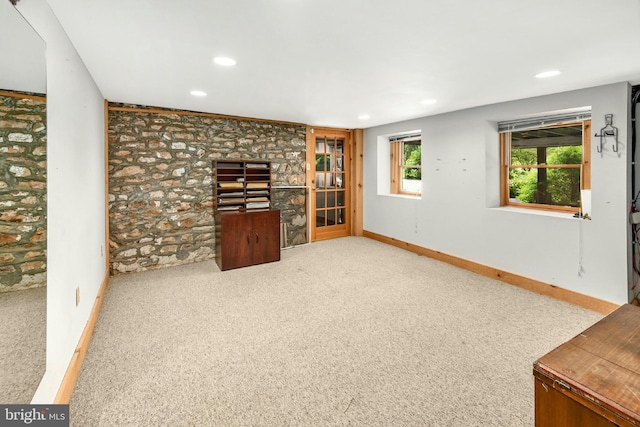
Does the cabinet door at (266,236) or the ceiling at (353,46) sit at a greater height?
the ceiling at (353,46)

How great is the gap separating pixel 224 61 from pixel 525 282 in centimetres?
377

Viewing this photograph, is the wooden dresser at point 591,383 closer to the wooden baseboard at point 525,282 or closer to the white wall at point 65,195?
the white wall at point 65,195

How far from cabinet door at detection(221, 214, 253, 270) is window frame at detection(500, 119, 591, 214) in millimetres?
3390

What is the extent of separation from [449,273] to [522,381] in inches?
83.3

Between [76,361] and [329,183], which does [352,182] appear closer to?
[329,183]

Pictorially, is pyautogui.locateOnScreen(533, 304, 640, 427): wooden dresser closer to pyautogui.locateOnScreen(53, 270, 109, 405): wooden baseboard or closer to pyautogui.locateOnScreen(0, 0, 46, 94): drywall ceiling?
pyautogui.locateOnScreen(0, 0, 46, 94): drywall ceiling

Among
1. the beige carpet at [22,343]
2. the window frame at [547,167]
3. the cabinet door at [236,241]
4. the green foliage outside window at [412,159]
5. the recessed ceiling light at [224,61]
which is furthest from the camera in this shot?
the green foliage outside window at [412,159]

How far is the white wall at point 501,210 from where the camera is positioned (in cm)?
282

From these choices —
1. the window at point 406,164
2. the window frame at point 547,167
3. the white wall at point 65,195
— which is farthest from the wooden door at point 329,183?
the white wall at point 65,195

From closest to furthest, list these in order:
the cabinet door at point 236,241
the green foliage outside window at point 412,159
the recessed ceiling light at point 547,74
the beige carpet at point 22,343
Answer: the beige carpet at point 22,343 < the recessed ceiling light at point 547,74 < the cabinet door at point 236,241 < the green foliage outside window at point 412,159

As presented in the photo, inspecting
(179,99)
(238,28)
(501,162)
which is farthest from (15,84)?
(501,162)

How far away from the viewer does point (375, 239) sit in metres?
5.77

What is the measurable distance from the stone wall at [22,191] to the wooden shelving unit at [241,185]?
9.43ft

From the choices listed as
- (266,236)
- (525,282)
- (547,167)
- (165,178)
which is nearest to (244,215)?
(266,236)
